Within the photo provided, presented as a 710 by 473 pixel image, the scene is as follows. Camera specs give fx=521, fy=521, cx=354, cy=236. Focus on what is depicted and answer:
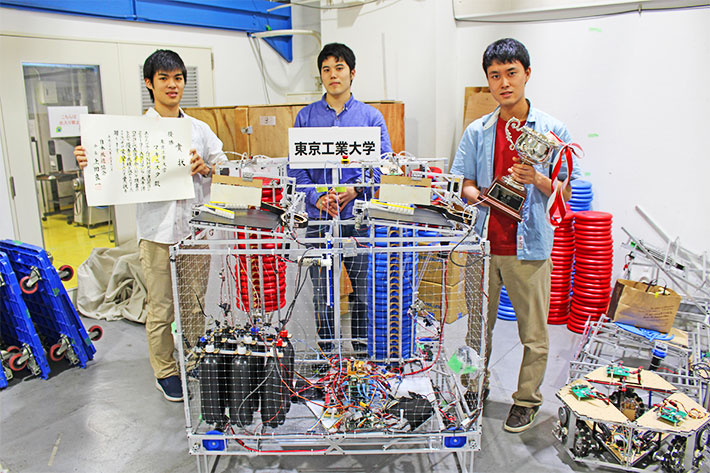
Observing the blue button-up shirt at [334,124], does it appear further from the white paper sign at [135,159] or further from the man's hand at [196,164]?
the white paper sign at [135,159]

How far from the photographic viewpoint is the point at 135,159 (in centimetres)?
249

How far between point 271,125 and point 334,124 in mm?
1129

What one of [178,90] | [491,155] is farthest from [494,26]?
[178,90]

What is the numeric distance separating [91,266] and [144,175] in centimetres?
192

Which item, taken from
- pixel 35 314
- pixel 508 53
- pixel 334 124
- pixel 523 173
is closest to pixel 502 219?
pixel 523 173

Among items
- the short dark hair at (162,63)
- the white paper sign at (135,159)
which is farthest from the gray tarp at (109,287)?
the short dark hair at (162,63)

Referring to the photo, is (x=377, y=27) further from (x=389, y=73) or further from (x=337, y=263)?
(x=337, y=263)

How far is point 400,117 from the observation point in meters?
3.85

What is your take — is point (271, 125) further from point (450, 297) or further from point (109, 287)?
point (450, 297)

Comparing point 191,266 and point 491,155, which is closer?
point 491,155

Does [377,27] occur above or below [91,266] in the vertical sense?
above

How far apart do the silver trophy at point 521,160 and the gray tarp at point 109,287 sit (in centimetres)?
283

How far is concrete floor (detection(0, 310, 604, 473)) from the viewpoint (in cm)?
239

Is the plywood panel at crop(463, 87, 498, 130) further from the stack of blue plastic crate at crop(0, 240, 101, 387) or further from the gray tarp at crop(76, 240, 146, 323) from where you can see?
the stack of blue plastic crate at crop(0, 240, 101, 387)
